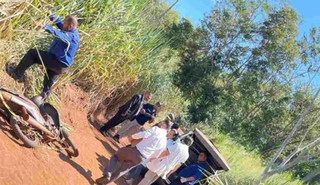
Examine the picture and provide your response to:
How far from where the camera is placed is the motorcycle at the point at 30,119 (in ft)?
20.6

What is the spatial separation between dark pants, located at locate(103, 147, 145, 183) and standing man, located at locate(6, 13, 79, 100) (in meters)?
1.44

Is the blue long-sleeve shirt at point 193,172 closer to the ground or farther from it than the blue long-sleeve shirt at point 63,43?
closer to the ground

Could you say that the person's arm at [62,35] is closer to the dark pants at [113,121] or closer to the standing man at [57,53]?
the standing man at [57,53]

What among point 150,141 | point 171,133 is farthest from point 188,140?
point 150,141

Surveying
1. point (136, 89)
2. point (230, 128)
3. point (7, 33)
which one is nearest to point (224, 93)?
point (230, 128)

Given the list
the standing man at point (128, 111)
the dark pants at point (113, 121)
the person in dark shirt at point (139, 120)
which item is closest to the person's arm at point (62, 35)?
the standing man at point (128, 111)

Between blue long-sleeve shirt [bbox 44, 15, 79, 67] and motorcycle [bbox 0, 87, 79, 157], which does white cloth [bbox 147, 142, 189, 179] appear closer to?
motorcycle [bbox 0, 87, 79, 157]

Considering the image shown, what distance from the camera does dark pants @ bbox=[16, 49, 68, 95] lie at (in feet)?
23.3

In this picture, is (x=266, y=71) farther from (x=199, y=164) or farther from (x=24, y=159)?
(x=24, y=159)

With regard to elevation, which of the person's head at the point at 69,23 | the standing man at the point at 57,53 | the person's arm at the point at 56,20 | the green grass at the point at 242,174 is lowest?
the green grass at the point at 242,174

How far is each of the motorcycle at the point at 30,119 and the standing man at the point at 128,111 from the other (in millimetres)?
3317

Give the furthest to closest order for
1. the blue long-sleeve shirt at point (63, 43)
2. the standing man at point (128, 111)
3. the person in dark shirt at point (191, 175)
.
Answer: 1. the standing man at point (128, 111)
2. the person in dark shirt at point (191, 175)
3. the blue long-sleeve shirt at point (63, 43)

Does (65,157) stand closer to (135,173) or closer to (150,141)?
(150,141)

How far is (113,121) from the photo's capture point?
423 inches
